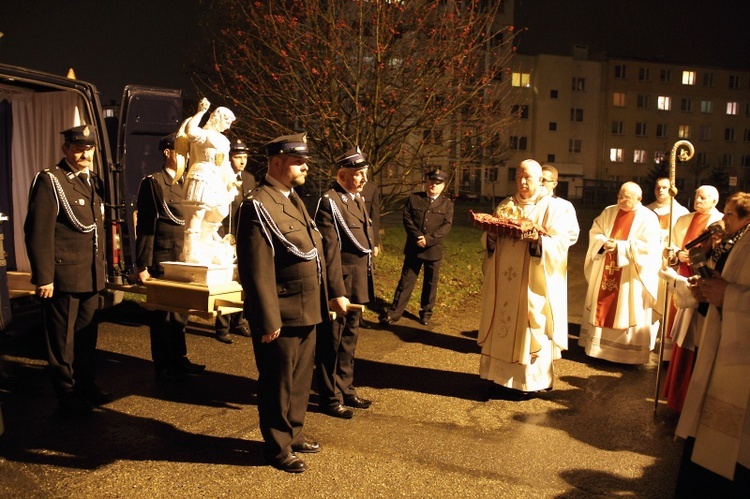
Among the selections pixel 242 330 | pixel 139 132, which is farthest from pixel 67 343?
pixel 139 132

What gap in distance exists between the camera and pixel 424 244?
9.39 metres

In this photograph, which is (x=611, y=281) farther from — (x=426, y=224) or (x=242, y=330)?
(x=242, y=330)

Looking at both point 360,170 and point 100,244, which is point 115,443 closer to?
point 100,244

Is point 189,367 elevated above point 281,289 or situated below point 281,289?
below

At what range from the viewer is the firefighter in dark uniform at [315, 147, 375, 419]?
18.3 feet

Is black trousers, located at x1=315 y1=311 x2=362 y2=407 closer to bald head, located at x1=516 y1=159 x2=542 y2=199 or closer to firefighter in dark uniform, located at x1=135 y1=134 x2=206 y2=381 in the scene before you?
firefighter in dark uniform, located at x1=135 y1=134 x2=206 y2=381

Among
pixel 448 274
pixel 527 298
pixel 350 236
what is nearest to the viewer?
pixel 350 236

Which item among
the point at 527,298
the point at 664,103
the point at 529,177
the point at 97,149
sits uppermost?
the point at 664,103

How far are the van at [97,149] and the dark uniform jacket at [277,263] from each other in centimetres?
325

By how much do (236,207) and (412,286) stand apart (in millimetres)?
2869

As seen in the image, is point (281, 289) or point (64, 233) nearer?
point (281, 289)

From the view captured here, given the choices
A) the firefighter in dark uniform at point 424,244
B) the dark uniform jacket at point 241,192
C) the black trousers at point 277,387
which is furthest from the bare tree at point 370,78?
the black trousers at point 277,387

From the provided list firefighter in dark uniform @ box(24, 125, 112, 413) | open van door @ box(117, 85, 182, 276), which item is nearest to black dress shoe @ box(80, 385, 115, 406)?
firefighter in dark uniform @ box(24, 125, 112, 413)

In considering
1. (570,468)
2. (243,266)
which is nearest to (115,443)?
(243,266)
